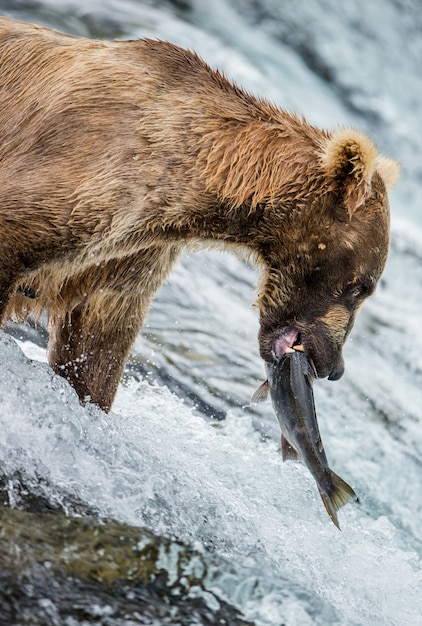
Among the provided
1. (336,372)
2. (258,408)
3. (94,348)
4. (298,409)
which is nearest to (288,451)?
(298,409)

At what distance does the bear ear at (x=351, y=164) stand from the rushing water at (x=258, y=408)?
1.56 metres

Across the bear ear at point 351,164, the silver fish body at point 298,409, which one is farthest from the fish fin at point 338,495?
the bear ear at point 351,164

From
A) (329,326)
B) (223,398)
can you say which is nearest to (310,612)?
(329,326)

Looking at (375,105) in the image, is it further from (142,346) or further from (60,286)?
(60,286)

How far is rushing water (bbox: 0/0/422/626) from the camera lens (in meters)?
4.36

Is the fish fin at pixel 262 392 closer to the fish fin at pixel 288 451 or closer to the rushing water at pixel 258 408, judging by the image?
the fish fin at pixel 288 451

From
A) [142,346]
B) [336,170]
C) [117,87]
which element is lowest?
[142,346]

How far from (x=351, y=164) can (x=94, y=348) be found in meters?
1.66

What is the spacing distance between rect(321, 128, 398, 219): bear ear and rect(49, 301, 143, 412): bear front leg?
1.27 meters

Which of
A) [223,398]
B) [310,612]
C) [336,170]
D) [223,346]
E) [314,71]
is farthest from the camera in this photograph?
[314,71]

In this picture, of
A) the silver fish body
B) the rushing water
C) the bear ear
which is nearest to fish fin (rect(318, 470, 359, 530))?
the silver fish body

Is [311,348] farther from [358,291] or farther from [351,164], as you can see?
[351,164]

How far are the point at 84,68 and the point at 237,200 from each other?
973 millimetres

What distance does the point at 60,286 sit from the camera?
482 centimetres
